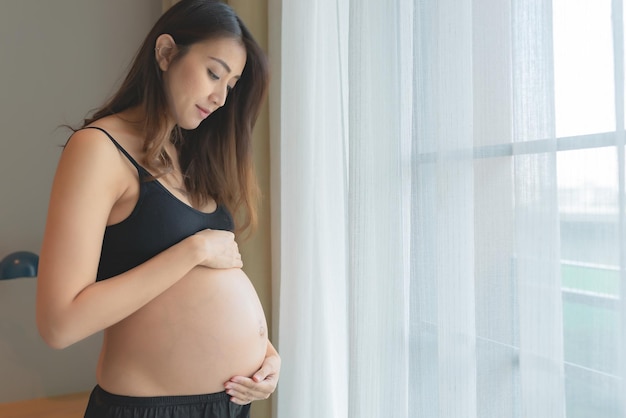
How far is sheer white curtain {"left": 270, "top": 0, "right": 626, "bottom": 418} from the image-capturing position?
37.0 inches

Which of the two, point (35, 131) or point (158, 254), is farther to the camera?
point (35, 131)

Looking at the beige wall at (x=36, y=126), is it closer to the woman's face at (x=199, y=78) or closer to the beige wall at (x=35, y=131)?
the beige wall at (x=35, y=131)

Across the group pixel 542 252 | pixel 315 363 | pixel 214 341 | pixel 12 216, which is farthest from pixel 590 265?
pixel 12 216

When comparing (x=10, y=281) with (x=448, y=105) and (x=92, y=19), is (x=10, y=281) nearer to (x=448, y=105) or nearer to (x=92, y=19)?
(x=92, y=19)

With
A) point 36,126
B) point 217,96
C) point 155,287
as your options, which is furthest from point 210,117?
A: point 36,126

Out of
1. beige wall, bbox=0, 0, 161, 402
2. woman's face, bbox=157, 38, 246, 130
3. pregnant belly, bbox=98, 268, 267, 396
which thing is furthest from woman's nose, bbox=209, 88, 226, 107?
beige wall, bbox=0, 0, 161, 402

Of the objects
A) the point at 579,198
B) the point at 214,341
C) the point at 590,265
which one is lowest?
the point at 214,341

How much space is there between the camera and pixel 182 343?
1.15 metres

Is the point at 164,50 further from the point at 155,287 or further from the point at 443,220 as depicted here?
the point at 443,220

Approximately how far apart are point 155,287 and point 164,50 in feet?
1.56

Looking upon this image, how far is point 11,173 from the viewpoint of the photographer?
86.5 inches

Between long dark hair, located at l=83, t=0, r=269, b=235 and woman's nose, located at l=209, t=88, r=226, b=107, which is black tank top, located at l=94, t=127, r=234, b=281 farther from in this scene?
woman's nose, located at l=209, t=88, r=226, b=107

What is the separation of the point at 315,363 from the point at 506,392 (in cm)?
58

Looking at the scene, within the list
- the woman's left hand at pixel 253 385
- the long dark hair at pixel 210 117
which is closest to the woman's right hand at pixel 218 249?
the long dark hair at pixel 210 117
